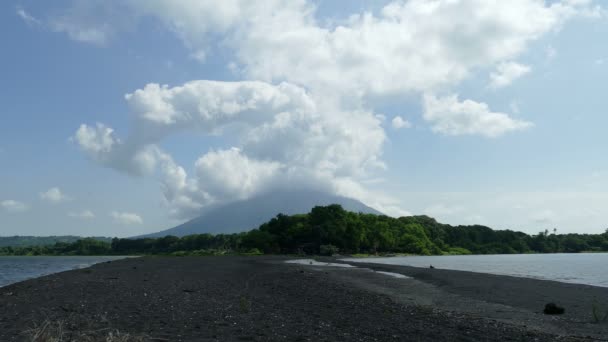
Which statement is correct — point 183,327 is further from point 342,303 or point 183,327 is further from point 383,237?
point 383,237

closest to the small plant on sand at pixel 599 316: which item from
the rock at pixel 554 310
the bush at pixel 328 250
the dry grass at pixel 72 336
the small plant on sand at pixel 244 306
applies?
the rock at pixel 554 310

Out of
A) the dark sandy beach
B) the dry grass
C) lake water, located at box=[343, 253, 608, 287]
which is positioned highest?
the dry grass

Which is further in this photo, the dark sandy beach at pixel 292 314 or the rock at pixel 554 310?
the rock at pixel 554 310

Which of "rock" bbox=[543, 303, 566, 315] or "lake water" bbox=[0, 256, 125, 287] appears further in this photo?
"lake water" bbox=[0, 256, 125, 287]

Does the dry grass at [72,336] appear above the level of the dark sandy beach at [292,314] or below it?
above

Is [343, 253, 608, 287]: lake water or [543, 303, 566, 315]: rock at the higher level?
[543, 303, 566, 315]: rock

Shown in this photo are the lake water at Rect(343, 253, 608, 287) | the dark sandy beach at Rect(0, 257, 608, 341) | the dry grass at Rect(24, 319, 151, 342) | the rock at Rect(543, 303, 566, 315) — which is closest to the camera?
the dry grass at Rect(24, 319, 151, 342)

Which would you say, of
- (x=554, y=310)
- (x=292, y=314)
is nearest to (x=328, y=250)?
(x=554, y=310)

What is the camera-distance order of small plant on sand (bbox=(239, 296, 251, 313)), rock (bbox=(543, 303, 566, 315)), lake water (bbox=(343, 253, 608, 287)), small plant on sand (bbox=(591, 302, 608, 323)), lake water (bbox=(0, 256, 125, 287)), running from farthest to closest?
lake water (bbox=(0, 256, 125, 287))
lake water (bbox=(343, 253, 608, 287))
rock (bbox=(543, 303, 566, 315))
small plant on sand (bbox=(239, 296, 251, 313))
small plant on sand (bbox=(591, 302, 608, 323))

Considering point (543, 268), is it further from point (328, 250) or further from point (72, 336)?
point (328, 250)

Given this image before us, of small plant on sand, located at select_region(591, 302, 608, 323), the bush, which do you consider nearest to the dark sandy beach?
small plant on sand, located at select_region(591, 302, 608, 323)

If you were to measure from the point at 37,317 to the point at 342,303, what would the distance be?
49.3 ft

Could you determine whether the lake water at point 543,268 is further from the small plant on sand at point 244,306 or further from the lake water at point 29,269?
the lake water at point 29,269

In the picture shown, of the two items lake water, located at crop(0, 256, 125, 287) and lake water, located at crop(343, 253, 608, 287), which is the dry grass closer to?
lake water, located at crop(0, 256, 125, 287)
